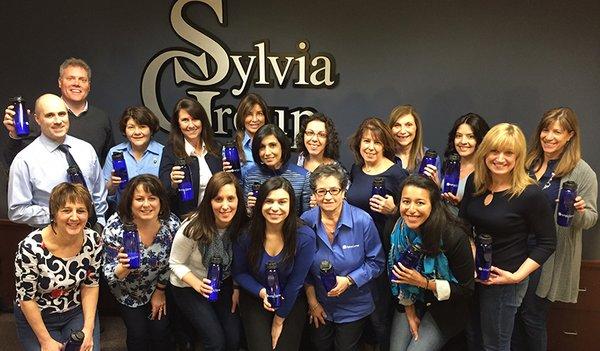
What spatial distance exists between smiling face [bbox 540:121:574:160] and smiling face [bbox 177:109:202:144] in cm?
172

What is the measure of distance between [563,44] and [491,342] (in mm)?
1766

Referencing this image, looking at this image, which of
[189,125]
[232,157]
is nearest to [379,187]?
[232,157]

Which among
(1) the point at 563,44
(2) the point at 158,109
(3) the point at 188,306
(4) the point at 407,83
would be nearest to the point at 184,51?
(2) the point at 158,109

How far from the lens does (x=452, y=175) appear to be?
2664mm

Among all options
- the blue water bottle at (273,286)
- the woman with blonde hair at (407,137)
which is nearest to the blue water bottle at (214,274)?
the blue water bottle at (273,286)

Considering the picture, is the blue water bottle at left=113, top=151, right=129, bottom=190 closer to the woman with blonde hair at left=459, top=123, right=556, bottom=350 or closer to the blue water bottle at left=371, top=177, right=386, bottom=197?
the blue water bottle at left=371, top=177, right=386, bottom=197

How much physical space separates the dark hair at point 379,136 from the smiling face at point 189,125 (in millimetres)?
831

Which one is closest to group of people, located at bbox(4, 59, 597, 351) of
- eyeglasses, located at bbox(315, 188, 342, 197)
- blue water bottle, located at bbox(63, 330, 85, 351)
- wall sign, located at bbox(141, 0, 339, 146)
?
eyeglasses, located at bbox(315, 188, 342, 197)

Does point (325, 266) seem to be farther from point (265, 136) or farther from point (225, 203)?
point (265, 136)

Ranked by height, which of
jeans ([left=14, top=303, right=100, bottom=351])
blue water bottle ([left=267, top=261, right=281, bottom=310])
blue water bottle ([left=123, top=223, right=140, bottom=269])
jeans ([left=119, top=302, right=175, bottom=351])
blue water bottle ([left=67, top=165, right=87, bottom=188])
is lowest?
jeans ([left=119, top=302, right=175, bottom=351])

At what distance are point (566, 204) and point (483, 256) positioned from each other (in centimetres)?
49

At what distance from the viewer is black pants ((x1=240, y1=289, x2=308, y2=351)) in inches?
100.0

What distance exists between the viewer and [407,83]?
329cm

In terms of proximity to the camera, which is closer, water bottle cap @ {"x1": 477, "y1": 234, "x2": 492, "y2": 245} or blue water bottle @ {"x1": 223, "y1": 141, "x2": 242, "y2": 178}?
water bottle cap @ {"x1": 477, "y1": 234, "x2": 492, "y2": 245}
